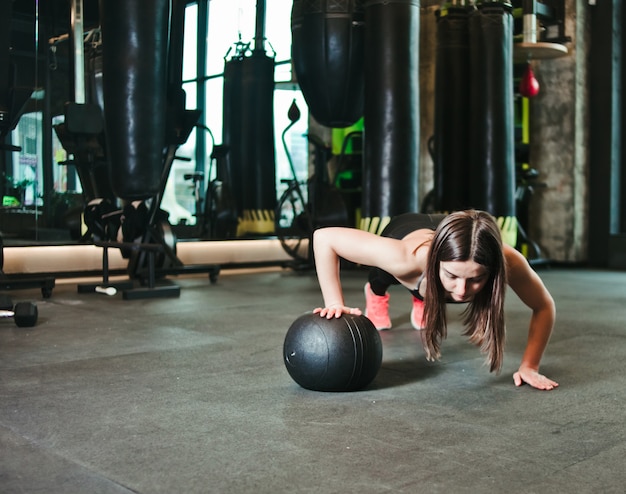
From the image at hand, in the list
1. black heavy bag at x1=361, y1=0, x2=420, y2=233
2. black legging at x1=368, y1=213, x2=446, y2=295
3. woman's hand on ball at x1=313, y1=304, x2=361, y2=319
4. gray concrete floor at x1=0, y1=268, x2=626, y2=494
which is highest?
black heavy bag at x1=361, y1=0, x2=420, y2=233

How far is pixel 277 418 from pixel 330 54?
335cm

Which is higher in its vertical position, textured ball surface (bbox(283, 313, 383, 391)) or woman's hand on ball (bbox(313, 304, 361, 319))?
woman's hand on ball (bbox(313, 304, 361, 319))

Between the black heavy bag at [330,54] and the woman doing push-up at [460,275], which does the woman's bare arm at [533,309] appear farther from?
the black heavy bag at [330,54]

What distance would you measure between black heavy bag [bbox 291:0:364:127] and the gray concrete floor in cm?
206

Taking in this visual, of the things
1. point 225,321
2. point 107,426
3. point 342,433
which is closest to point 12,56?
point 225,321

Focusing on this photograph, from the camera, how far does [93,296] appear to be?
178 inches

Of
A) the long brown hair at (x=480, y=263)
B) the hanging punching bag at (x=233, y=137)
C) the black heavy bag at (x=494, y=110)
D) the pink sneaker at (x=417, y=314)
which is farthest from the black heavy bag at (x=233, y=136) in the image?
the long brown hair at (x=480, y=263)

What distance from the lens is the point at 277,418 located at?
1.82m

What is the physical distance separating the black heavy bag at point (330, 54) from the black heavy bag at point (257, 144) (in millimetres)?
1427

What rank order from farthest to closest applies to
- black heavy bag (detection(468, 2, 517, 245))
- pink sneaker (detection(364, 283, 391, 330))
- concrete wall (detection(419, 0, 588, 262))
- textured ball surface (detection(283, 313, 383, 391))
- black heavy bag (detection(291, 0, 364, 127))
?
concrete wall (detection(419, 0, 588, 262))
black heavy bag (detection(468, 2, 517, 245))
black heavy bag (detection(291, 0, 364, 127))
pink sneaker (detection(364, 283, 391, 330))
textured ball surface (detection(283, 313, 383, 391))

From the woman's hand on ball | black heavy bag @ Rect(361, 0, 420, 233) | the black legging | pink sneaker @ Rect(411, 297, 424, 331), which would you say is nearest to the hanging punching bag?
black heavy bag @ Rect(361, 0, 420, 233)

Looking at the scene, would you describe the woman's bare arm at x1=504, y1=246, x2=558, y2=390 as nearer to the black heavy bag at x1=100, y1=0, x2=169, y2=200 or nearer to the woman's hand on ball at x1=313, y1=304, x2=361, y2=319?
the woman's hand on ball at x1=313, y1=304, x2=361, y2=319

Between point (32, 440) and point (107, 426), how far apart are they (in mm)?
177

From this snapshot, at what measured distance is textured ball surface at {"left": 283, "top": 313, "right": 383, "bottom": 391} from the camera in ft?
6.67
